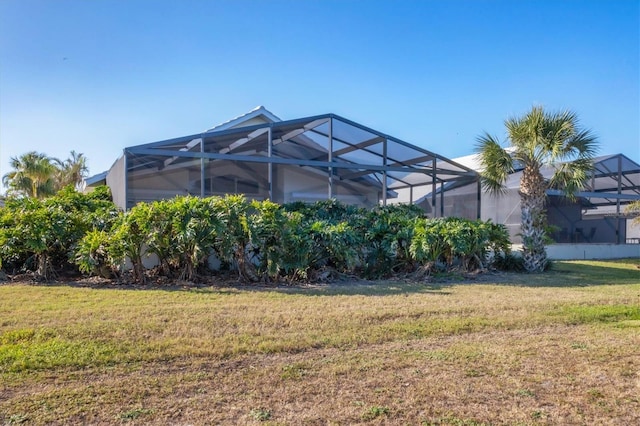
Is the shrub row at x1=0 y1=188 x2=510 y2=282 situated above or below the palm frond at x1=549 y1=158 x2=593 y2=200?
below

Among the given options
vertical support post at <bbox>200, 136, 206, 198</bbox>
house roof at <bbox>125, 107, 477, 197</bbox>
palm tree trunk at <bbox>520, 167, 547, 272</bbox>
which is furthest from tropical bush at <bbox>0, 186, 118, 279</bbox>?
palm tree trunk at <bbox>520, 167, 547, 272</bbox>

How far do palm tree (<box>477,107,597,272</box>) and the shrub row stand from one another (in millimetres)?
2940

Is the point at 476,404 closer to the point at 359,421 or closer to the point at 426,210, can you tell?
the point at 359,421

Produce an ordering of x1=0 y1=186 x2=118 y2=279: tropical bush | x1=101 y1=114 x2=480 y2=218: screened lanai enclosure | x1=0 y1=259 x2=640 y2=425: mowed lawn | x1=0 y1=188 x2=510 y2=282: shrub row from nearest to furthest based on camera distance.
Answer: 1. x1=0 y1=259 x2=640 y2=425: mowed lawn
2. x1=0 y1=188 x2=510 y2=282: shrub row
3. x1=0 y1=186 x2=118 y2=279: tropical bush
4. x1=101 y1=114 x2=480 y2=218: screened lanai enclosure

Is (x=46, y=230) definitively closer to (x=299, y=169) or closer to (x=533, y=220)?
(x=299, y=169)

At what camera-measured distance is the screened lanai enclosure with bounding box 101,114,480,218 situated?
39.0 feet

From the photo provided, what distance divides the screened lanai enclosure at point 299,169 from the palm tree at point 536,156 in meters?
2.10

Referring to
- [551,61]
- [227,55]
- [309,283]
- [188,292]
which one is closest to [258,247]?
[309,283]

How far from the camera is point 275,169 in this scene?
43.2 ft

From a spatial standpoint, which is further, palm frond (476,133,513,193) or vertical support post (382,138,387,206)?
vertical support post (382,138,387,206)

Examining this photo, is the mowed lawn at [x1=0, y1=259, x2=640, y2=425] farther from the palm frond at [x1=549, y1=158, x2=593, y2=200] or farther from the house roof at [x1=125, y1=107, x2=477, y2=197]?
the palm frond at [x1=549, y1=158, x2=593, y2=200]

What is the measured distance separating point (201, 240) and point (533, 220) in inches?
360

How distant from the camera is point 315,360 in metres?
4.60

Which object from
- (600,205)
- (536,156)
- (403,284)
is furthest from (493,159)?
(600,205)
